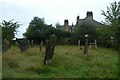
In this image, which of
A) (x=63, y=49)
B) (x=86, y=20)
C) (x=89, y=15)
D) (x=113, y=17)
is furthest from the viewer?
(x=89, y=15)

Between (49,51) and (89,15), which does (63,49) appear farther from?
(89,15)

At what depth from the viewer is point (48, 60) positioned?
16969mm

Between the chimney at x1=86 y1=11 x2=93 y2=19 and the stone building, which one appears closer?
the stone building

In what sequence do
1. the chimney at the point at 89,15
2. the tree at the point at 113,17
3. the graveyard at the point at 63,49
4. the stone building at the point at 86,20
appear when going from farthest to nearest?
the chimney at the point at 89,15, the stone building at the point at 86,20, the tree at the point at 113,17, the graveyard at the point at 63,49

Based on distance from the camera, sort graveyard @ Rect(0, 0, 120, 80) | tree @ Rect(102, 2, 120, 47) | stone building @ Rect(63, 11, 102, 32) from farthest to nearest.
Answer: stone building @ Rect(63, 11, 102, 32) → tree @ Rect(102, 2, 120, 47) → graveyard @ Rect(0, 0, 120, 80)

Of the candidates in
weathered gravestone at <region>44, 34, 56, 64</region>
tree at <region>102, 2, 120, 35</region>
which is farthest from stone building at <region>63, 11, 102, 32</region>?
weathered gravestone at <region>44, 34, 56, 64</region>

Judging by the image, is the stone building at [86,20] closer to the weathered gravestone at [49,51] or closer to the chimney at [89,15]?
the chimney at [89,15]

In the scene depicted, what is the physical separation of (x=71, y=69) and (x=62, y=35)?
146 feet

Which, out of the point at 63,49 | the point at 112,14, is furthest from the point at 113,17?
the point at 63,49

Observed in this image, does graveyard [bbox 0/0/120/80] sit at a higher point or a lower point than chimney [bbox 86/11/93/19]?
lower

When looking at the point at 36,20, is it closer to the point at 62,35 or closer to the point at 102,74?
the point at 62,35

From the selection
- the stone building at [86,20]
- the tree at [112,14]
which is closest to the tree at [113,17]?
the tree at [112,14]

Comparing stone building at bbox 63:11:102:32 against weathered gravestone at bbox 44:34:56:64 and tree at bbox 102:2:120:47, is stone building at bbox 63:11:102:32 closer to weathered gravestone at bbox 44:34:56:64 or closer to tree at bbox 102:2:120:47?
tree at bbox 102:2:120:47

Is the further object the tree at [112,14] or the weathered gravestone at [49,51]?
the tree at [112,14]
